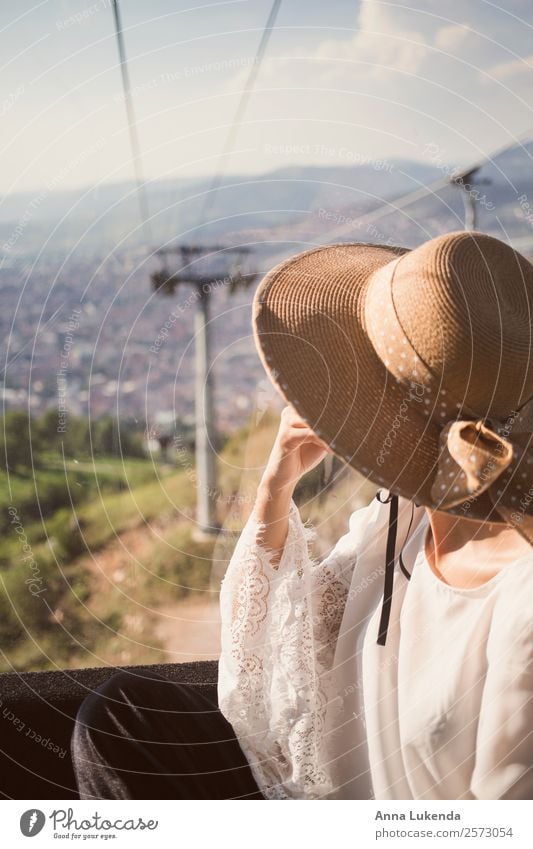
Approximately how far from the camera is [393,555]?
0.65 meters

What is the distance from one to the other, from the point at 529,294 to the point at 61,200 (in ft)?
1.77

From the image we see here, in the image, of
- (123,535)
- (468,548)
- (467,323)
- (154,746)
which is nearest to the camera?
(467,323)

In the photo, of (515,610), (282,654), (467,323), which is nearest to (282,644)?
(282,654)

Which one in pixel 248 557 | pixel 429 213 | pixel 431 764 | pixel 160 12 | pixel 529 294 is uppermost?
pixel 160 12

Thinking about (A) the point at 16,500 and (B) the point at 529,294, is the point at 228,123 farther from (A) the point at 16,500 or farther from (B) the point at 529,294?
(A) the point at 16,500

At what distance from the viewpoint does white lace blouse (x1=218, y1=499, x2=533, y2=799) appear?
20.9 inches

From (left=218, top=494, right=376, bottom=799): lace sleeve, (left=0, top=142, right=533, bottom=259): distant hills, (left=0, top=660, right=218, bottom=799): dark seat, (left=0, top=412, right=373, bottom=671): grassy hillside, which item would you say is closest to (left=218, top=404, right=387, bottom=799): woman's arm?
(left=218, top=494, right=376, bottom=799): lace sleeve

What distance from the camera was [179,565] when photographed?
1.21m

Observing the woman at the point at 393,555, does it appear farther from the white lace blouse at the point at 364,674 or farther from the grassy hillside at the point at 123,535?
the grassy hillside at the point at 123,535

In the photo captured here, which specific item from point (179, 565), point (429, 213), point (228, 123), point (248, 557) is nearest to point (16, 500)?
point (179, 565)

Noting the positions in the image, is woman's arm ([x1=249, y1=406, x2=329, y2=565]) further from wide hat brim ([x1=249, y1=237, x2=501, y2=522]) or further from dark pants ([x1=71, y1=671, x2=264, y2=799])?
dark pants ([x1=71, y1=671, x2=264, y2=799])

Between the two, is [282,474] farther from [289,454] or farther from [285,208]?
[285,208]
